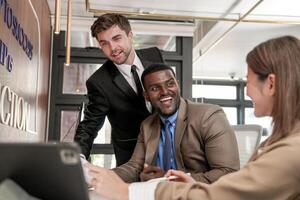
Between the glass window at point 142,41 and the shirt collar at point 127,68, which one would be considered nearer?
the shirt collar at point 127,68

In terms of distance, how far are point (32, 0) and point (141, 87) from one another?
1.74 m

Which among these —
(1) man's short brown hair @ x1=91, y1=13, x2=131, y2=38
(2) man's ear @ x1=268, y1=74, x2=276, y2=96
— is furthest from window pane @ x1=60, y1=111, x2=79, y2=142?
(2) man's ear @ x1=268, y1=74, x2=276, y2=96

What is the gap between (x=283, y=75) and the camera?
1.05m

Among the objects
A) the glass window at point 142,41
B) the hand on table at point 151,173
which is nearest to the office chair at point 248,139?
the hand on table at point 151,173

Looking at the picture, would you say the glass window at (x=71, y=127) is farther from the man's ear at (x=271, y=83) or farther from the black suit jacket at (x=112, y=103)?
the man's ear at (x=271, y=83)

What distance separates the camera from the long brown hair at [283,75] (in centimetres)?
105

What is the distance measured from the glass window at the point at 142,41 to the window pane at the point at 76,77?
269 mm

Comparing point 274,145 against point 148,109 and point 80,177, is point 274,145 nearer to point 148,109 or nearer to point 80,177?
Answer: point 80,177

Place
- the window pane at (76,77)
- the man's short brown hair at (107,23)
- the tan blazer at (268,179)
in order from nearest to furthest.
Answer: the tan blazer at (268,179)
the man's short brown hair at (107,23)
the window pane at (76,77)

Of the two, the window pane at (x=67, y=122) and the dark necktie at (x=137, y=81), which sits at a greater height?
the dark necktie at (x=137, y=81)

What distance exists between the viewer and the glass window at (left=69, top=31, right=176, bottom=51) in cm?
498

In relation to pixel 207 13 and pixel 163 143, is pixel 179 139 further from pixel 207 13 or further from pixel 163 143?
pixel 207 13

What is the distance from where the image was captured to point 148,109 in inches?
86.0

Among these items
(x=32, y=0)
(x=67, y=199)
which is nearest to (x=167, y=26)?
(x=32, y=0)
